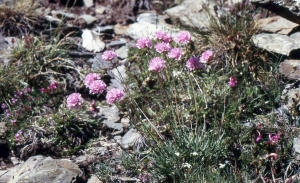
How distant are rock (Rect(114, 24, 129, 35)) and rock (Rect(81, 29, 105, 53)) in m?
0.44

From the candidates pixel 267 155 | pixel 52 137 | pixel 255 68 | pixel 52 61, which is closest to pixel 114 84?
pixel 52 61

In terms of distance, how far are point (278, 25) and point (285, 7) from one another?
59 centimetres

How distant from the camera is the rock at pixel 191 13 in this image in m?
7.43

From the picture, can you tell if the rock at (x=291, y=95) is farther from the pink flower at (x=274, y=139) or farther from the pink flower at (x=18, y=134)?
the pink flower at (x=18, y=134)

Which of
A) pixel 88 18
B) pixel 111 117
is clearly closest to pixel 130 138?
pixel 111 117

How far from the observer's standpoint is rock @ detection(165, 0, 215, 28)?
7430 millimetres

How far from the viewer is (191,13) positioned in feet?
25.2

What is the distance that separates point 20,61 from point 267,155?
11.8 feet

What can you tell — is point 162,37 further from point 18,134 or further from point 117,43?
point 117,43

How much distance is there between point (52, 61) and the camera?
707cm

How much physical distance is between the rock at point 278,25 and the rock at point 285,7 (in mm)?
264

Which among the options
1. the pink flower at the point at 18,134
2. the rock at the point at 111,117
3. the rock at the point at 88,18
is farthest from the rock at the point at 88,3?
the pink flower at the point at 18,134

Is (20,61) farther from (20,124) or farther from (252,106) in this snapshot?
(252,106)

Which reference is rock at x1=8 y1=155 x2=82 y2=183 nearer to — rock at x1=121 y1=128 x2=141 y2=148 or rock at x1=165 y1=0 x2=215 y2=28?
rock at x1=121 y1=128 x2=141 y2=148
